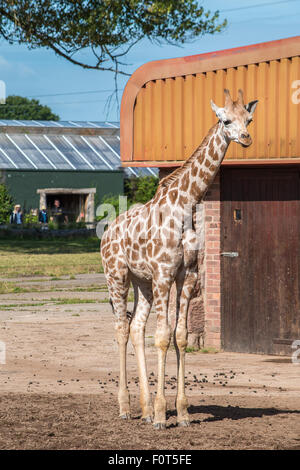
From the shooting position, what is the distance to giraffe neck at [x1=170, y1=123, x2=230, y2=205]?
7.44 metres

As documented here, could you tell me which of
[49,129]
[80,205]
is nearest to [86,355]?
[80,205]

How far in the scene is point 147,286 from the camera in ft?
26.4

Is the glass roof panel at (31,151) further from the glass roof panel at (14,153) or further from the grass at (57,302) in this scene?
the grass at (57,302)

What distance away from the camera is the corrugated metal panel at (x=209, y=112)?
1177 centimetres

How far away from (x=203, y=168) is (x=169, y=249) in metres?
0.84

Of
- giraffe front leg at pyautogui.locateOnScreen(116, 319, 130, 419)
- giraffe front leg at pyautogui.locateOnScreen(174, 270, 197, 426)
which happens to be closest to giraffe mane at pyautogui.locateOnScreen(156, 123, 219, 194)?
giraffe front leg at pyautogui.locateOnScreen(174, 270, 197, 426)

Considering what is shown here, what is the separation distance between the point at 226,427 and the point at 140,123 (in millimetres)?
6388

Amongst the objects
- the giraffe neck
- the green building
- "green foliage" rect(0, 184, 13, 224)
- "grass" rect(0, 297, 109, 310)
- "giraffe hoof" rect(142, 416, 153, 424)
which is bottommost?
"giraffe hoof" rect(142, 416, 153, 424)

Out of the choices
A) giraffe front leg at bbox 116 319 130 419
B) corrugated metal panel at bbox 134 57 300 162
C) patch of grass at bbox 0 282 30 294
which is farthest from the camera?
patch of grass at bbox 0 282 30 294

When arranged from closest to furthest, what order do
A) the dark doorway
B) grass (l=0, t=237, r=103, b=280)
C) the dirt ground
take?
the dirt ground < grass (l=0, t=237, r=103, b=280) < the dark doorway

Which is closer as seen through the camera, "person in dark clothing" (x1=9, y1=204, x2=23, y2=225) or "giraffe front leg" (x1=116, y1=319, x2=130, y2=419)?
"giraffe front leg" (x1=116, y1=319, x2=130, y2=419)

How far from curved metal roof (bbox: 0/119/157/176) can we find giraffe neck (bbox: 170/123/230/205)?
1338 inches

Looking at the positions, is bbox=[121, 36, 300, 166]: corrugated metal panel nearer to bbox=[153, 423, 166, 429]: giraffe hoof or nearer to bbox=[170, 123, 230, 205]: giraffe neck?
bbox=[170, 123, 230, 205]: giraffe neck
